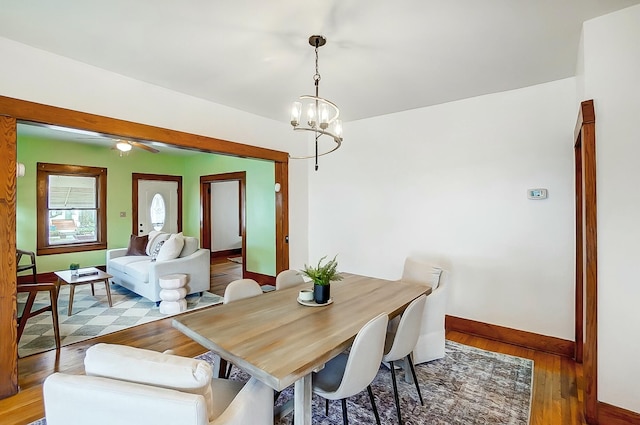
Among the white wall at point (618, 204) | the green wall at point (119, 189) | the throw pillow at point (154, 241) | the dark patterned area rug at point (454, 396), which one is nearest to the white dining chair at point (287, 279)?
the dark patterned area rug at point (454, 396)

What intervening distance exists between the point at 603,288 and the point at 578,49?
6.07 feet

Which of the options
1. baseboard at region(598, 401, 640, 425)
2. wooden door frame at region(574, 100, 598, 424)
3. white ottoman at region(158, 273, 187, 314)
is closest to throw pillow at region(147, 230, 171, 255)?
white ottoman at region(158, 273, 187, 314)

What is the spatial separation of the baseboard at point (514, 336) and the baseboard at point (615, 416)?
109cm

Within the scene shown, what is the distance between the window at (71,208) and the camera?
5.51 metres

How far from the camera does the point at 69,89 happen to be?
2.57 m

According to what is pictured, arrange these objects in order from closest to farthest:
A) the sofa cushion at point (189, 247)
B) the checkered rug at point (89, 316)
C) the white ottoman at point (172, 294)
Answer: the checkered rug at point (89, 316), the white ottoman at point (172, 294), the sofa cushion at point (189, 247)

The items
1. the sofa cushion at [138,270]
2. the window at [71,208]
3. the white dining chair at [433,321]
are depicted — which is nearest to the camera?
the white dining chair at [433,321]

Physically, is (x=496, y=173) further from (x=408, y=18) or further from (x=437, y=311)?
(x=408, y=18)

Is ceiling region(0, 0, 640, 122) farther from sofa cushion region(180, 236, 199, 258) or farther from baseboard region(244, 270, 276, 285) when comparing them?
baseboard region(244, 270, 276, 285)

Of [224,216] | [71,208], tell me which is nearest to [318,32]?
[71,208]

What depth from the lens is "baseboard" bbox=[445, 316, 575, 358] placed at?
293cm

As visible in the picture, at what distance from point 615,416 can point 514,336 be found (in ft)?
4.19

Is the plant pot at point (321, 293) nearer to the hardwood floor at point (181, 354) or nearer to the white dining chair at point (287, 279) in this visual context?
the white dining chair at point (287, 279)

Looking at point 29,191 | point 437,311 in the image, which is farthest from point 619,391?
point 29,191
